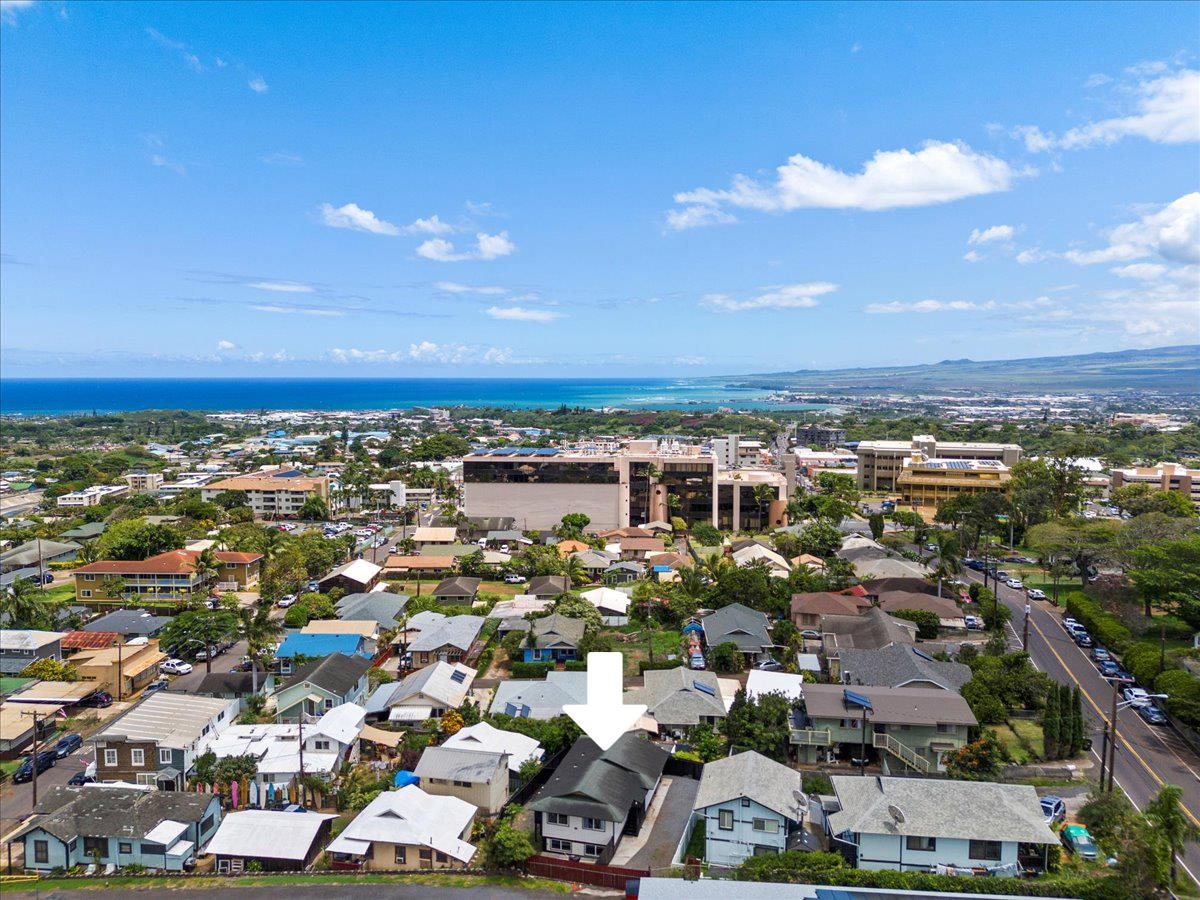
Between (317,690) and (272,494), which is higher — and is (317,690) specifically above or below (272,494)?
below

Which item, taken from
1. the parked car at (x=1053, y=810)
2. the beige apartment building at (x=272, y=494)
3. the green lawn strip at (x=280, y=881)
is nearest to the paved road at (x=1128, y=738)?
the parked car at (x=1053, y=810)

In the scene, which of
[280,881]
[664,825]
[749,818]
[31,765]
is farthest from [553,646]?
[31,765]

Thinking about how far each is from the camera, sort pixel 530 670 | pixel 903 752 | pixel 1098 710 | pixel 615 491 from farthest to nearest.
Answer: pixel 615 491
pixel 530 670
pixel 1098 710
pixel 903 752

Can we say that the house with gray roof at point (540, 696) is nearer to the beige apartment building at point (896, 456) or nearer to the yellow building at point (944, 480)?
the yellow building at point (944, 480)

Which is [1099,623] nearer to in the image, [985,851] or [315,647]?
[985,851]

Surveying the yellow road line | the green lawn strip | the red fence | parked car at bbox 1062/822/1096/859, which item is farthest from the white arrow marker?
the yellow road line

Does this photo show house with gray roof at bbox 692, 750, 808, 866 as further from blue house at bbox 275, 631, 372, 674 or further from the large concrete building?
the large concrete building
